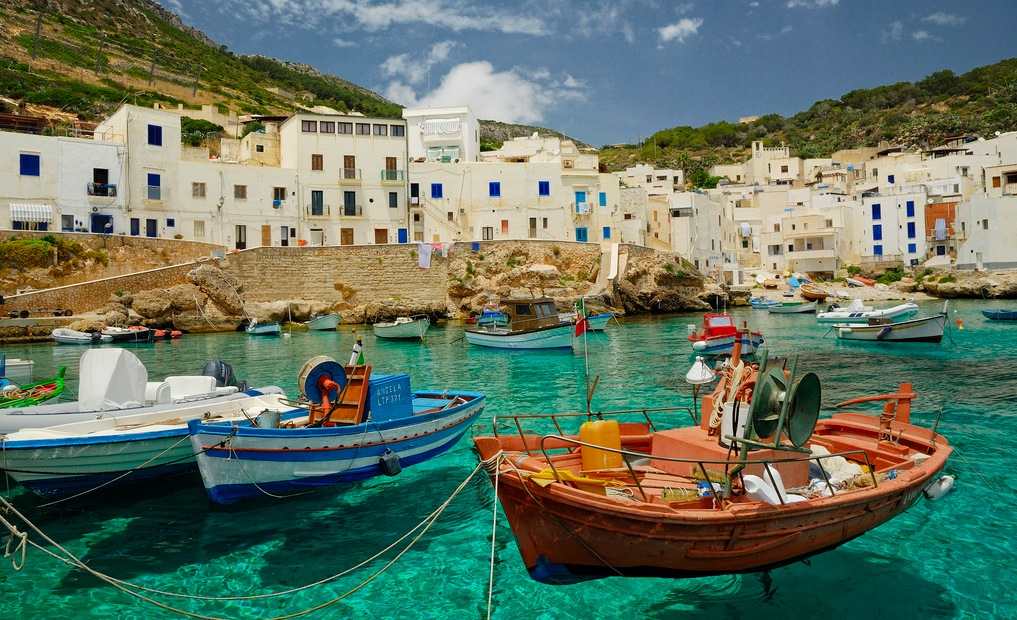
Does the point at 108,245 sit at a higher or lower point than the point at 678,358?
higher

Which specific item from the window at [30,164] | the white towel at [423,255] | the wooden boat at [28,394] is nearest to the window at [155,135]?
the window at [30,164]

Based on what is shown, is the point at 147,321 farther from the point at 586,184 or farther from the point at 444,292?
the point at 586,184

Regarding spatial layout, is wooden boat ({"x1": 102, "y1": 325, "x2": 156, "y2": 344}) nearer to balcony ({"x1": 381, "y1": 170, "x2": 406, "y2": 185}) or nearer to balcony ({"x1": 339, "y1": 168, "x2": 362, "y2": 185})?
balcony ({"x1": 339, "y1": 168, "x2": 362, "y2": 185})

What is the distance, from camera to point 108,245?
38.3 m

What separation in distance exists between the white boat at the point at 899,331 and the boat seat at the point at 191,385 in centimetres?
2692

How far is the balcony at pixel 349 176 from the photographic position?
157ft

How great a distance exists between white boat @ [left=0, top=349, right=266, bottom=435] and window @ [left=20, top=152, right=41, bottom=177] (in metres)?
35.2

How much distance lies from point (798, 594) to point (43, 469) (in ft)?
31.2

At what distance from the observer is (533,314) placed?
30016 mm

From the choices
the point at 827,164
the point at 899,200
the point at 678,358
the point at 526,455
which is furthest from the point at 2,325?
the point at 827,164

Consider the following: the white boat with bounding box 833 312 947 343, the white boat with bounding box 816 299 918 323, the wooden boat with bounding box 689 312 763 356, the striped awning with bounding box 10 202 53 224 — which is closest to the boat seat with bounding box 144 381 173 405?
the wooden boat with bounding box 689 312 763 356

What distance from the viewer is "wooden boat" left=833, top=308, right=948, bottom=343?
27078 millimetres

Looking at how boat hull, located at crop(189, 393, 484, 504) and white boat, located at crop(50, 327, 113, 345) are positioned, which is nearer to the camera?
boat hull, located at crop(189, 393, 484, 504)

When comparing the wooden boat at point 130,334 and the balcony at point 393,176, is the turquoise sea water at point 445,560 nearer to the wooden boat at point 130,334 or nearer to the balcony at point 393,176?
the wooden boat at point 130,334
